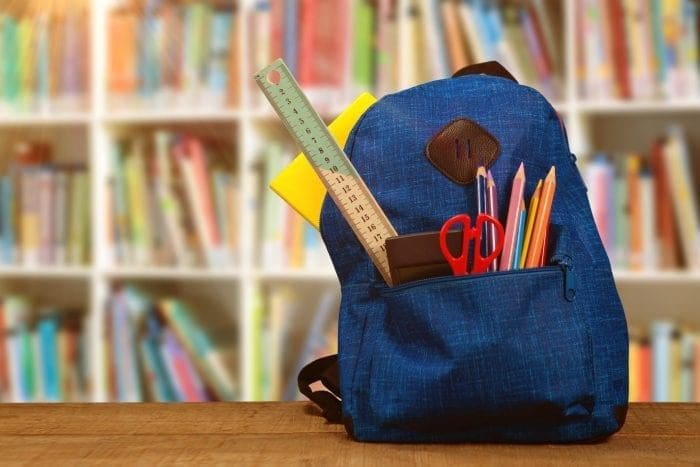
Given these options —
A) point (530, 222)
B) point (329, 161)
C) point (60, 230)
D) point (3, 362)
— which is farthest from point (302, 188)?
point (3, 362)

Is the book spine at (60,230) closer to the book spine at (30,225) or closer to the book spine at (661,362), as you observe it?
the book spine at (30,225)

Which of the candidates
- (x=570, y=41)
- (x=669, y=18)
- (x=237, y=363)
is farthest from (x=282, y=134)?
(x=669, y=18)

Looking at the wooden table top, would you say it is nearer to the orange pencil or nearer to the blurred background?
the orange pencil

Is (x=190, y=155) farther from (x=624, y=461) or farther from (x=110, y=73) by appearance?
(x=624, y=461)

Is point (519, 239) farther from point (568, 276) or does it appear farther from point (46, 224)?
point (46, 224)

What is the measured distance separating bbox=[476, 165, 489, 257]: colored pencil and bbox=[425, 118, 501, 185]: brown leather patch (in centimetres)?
2

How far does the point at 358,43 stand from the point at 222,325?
2.65ft

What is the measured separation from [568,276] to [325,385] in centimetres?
23

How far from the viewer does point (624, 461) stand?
0.65 meters

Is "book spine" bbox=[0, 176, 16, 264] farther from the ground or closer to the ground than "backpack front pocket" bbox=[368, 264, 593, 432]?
closer to the ground

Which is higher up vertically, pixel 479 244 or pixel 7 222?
pixel 479 244

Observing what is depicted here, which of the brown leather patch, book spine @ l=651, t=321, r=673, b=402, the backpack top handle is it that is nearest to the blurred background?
book spine @ l=651, t=321, r=673, b=402

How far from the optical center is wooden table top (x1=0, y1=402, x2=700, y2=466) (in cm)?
66

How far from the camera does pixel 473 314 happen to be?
0.71 m
